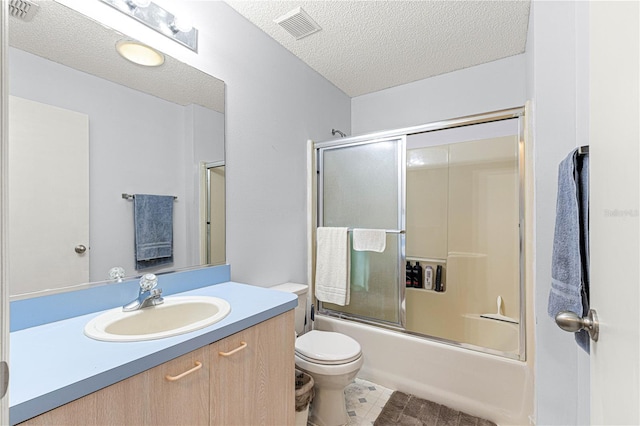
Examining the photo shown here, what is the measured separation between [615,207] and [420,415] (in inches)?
68.0

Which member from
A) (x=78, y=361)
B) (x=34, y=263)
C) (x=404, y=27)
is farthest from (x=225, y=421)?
(x=404, y=27)

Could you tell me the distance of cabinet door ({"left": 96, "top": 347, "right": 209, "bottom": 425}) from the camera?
705 mm

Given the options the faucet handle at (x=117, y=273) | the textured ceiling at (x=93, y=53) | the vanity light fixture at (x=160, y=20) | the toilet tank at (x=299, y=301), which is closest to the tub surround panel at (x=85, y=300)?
the faucet handle at (x=117, y=273)

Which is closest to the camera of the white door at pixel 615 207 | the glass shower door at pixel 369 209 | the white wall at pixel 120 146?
the white door at pixel 615 207

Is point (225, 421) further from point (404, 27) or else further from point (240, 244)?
point (404, 27)

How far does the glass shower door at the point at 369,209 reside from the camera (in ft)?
6.84

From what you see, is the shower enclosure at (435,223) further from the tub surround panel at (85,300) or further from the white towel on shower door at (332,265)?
the tub surround panel at (85,300)

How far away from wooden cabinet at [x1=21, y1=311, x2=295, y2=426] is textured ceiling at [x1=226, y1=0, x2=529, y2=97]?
171 cm

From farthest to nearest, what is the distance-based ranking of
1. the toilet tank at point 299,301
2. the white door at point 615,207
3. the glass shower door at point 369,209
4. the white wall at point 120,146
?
the glass shower door at point 369,209 → the toilet tank at point 299,301 → the white wall at point 120,146 → the white door at point 615,207

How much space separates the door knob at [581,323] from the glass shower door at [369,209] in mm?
1337

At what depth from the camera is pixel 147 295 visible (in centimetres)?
117

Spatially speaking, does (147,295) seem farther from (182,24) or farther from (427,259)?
(427,259)

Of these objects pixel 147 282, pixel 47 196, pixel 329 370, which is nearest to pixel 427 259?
pixel 329 370

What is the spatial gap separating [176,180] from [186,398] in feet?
3.28
